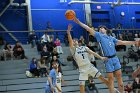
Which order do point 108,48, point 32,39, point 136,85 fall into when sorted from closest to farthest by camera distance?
point 108,48, point 136,85, point 32,39

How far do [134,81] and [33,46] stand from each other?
624 centimetres

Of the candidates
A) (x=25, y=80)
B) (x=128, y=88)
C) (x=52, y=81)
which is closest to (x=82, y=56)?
(x=52, y=81)

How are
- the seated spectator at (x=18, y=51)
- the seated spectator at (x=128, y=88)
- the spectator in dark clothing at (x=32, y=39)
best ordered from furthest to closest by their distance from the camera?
the spectator in dark clothing at (x=32, y=39) < the seated spectator at (x=18, y=51) < the seated spectator at (x=128, y=88)

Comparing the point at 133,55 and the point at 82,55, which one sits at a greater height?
the point at 82,55

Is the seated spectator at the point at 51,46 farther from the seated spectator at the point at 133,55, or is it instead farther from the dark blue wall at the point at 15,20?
the seated spectator at the point at 133,55

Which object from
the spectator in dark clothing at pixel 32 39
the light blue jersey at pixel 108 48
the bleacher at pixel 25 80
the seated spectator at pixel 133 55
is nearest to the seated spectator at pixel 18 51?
the bleacher at pixel 25 80

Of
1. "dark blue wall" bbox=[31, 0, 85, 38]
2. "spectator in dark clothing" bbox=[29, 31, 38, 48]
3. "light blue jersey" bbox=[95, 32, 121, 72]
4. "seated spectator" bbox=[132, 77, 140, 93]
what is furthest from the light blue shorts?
"dark blue wall" bbox=[31, 0, 85, 38]

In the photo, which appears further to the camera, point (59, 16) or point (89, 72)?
point (59, 16)

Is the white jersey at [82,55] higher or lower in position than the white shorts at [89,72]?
higher

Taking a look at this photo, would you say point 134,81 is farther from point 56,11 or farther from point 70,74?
point 56,11

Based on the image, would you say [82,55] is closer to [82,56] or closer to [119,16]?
[82,56]

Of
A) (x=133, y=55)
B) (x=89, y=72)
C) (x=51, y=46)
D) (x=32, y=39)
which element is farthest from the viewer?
(x=133, y=55)

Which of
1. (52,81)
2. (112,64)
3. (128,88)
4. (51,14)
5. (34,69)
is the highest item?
(112,64)

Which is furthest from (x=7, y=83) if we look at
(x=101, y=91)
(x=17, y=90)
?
(x=101, y=91)
